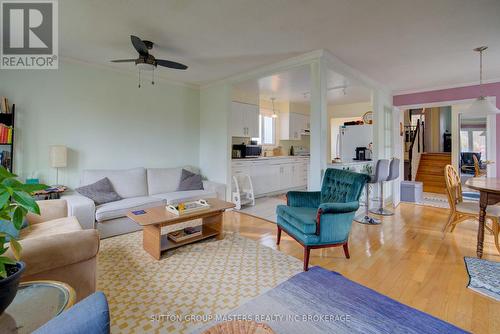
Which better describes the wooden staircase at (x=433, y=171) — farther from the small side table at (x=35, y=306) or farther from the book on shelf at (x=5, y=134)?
the book on shelf at (x=5, y=134)

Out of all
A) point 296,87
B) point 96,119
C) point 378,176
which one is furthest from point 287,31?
point 96,119

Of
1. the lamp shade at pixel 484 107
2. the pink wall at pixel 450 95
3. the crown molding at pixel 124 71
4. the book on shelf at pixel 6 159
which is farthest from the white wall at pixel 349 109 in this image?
the book on shelf at pixel 6 159

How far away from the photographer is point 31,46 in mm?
2963

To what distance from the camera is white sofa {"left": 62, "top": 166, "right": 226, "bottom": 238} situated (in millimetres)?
3045

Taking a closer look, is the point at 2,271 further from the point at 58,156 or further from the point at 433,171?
the point at 433,171

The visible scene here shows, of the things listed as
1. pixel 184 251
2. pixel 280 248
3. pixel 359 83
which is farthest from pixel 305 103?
pixel 184 251

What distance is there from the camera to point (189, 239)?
9.54 feet

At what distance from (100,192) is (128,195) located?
43 cm

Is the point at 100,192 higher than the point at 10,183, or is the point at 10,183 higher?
the point at 10,183

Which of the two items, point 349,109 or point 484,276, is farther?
point 349,109

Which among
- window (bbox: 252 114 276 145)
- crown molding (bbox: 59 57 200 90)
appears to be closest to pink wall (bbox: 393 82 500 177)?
window (bbox: 252 114 276 145)

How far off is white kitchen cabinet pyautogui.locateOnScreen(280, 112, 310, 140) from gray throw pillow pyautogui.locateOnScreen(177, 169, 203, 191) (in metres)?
3.17

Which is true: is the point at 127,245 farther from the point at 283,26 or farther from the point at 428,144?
the point at 428,144
